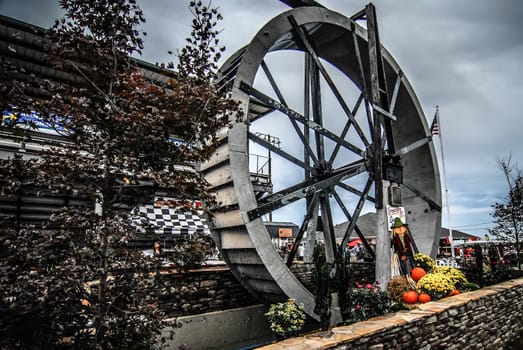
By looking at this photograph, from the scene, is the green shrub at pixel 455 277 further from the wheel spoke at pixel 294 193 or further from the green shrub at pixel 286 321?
the green shrub at pixel 286 321

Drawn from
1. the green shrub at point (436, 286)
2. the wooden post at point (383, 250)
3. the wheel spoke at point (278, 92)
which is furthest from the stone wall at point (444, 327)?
the wheel spoke at point (278, 92)

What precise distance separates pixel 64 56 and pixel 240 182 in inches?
103

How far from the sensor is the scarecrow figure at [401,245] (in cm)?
610

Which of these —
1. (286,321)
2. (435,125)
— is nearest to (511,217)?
(435,125)

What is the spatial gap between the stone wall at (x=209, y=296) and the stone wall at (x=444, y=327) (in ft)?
7.87

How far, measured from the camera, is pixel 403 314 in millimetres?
4363

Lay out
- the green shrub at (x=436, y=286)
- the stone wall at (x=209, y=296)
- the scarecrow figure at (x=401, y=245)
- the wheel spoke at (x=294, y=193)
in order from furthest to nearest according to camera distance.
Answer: the scarecrow figure at (x=401, y=245) < the green shrub at (x=436, y=286) < the stone wall at (x=209, y=296) < the wheel spoke at (x=294, y=193)

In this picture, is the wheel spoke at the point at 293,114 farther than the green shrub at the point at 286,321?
Yes

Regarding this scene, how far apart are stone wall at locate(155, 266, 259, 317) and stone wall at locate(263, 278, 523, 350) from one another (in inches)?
94.4

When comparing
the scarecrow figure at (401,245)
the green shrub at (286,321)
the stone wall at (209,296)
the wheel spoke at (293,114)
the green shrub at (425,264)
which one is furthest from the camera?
the green shrub at (425,264)

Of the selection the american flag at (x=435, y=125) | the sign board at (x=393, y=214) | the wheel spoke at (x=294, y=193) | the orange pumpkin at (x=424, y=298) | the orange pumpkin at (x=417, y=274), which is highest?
the american flag at (x=435, y=125)

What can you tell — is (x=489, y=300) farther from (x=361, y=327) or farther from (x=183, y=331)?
(x=183, y=331)

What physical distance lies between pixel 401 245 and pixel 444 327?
1.75 metres

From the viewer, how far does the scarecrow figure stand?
6.10 metres
